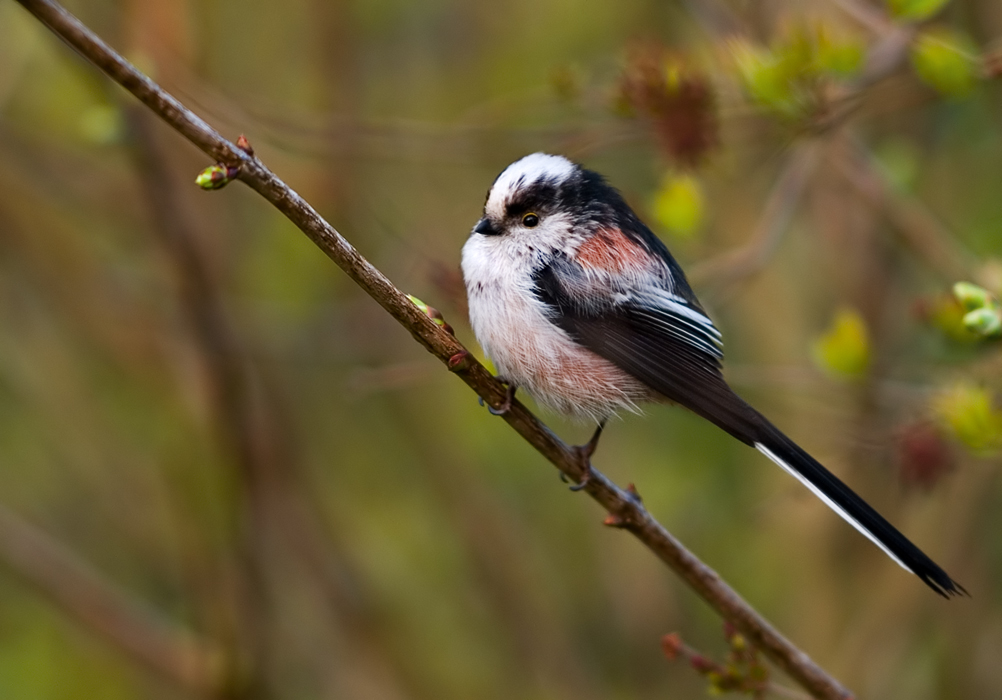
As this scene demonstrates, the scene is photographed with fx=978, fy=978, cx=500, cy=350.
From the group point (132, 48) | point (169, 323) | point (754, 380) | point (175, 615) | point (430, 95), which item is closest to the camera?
point (754, 380)

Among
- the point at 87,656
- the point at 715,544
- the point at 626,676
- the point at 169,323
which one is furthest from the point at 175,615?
the point at 715,544

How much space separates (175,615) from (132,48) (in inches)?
112

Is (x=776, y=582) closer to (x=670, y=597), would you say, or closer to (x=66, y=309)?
(x=670, y=597)

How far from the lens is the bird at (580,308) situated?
2.72 m

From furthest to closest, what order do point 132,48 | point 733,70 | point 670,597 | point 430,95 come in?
point 430,95
point 670,597
point 132,48
point 733,70

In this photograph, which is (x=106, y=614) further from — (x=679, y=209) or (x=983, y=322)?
(x=983, y=322)

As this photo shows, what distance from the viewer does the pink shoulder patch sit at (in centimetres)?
284

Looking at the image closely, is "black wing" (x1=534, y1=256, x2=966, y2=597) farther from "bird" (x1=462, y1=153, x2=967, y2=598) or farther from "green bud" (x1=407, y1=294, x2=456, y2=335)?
"green bud" (x1=407, y1=294, x2=456, y2=335)

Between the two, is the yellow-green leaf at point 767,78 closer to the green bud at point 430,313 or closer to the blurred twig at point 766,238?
the blurred twig at point 766,238

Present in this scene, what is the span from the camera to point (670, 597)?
4695mm

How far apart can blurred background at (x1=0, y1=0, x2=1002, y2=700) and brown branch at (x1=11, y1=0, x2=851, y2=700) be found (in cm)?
102

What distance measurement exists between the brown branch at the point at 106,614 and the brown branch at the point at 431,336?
6.90ft

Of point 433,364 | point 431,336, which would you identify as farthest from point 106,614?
point 431,336

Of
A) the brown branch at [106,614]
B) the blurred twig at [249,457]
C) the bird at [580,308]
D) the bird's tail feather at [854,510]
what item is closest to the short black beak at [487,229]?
the bird at [580,308]
